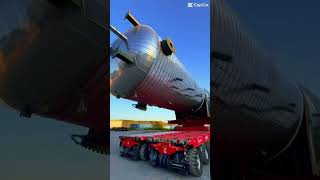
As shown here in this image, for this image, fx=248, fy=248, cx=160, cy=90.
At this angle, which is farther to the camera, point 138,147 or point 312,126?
point 138,147

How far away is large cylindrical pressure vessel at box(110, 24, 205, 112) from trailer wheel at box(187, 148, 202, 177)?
1805mm

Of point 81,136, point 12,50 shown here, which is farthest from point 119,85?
point 12,50

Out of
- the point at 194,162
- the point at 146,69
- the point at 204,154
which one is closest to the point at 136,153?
the point at 204,154

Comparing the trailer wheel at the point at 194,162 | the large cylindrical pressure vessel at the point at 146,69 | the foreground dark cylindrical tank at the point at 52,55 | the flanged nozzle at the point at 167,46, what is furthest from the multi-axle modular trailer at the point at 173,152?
the foreground dark cylindrical tank at the point at 52,55

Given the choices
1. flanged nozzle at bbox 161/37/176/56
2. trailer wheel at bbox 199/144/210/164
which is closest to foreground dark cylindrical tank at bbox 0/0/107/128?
trailer wheel at bbox 199/144/210/164

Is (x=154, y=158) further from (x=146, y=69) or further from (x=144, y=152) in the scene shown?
(x=146, y=69)

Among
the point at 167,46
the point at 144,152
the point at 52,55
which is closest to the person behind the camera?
the point at 52,55

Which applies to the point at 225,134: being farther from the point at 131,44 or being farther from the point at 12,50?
the point at 131,44

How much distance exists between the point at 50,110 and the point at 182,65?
4.53 meters

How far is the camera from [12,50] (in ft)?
5.18

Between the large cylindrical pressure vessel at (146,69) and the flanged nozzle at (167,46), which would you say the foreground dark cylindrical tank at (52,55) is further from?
the flanged nozzle at (167,46)

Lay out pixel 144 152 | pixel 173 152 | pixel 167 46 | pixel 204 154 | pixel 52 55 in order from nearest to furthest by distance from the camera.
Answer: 1. pixel 52 55
2. pixel 173 152
3. pixel 204 154
4. pixel 144 152
5. pixel 167 46

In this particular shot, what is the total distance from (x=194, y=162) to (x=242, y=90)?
8.32 feet

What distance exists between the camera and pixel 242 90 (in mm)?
1833
